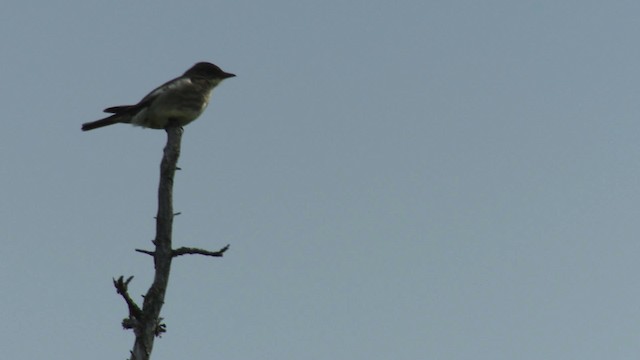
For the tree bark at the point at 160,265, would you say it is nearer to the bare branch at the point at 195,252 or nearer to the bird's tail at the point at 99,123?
the bare branch at the point at 195,252

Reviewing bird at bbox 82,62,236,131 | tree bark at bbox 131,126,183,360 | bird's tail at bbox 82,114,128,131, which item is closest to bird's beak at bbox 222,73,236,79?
bird at bbox 82,62,236,131

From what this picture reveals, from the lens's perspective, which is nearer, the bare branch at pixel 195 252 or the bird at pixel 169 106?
the bare branch at pixel 195 252

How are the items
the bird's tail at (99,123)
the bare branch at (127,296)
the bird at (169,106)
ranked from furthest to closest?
1. the bird's tail at (99,123)
2. the bird at (169,106)
3. the bare branch at (127,296)

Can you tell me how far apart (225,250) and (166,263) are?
2.24 ft

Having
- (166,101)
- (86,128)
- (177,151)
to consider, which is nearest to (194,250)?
(177,151)

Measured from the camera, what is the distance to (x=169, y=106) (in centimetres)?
1638

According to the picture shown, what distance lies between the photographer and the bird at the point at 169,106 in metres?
16.4

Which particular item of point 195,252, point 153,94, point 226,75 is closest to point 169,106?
point 153,94

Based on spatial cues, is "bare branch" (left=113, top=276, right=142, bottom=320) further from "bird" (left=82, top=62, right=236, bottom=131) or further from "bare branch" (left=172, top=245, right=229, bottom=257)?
"bird" (left=82, top=62, right=236, bottom=131)

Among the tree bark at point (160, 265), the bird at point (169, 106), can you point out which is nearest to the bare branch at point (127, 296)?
the tree bark at point (160, 265)

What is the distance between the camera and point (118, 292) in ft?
40.6

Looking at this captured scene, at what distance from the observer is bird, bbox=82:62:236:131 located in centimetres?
1641

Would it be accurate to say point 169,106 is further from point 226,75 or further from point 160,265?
point 160,265

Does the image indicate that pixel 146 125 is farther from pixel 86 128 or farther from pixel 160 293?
pixel 160 293
